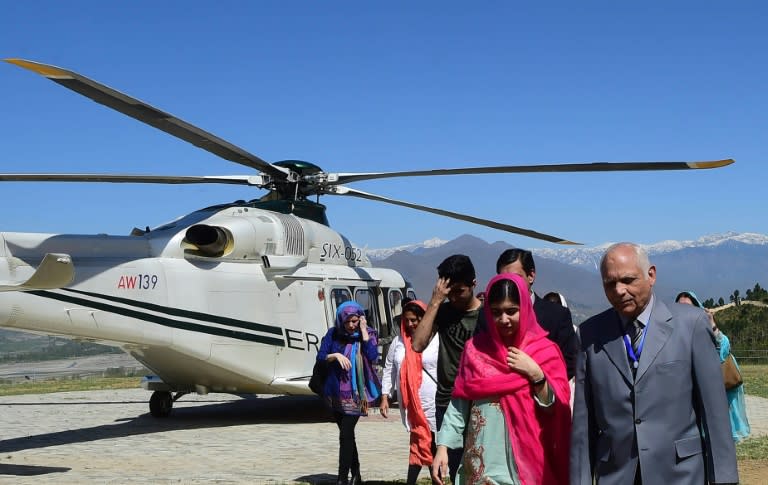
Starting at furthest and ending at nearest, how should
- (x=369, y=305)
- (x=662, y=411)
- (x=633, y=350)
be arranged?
(x=369, y=305) → (x=633, y=350) → (x=662, y=411)

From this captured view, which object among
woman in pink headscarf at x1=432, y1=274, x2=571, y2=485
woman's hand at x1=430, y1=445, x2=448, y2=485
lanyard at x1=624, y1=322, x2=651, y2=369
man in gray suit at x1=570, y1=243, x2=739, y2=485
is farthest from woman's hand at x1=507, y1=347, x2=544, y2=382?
woman's hand at x1=430, y1=445, x2=448, y2=485

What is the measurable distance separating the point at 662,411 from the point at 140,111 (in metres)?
7.31

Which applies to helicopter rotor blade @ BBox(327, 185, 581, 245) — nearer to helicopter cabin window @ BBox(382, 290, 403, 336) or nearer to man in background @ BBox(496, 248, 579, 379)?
helicopter cabin window @ BBox(382, 290, 403, 336)

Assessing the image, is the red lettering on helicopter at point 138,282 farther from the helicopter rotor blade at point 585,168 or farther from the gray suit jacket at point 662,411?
the gray suit jacket at point 662,411

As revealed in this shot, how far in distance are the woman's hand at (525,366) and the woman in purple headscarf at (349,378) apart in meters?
3.86

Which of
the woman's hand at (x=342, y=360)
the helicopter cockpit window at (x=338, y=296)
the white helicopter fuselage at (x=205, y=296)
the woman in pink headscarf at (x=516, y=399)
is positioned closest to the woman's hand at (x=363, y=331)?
the woman's hand at (x=342, y=360)

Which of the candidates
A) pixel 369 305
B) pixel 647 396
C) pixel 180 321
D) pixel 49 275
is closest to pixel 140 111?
pixel 49 275

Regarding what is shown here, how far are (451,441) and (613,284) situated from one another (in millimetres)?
1287

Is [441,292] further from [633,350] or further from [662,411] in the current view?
[662,411]

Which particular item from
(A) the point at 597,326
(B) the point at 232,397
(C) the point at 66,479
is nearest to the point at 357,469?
(C) the point at 66,479

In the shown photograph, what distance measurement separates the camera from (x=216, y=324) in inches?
496

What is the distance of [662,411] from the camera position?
3951 millimetres

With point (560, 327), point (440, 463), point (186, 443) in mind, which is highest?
point (560, 327)

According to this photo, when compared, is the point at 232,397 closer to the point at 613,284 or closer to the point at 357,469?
the point at 357,469
